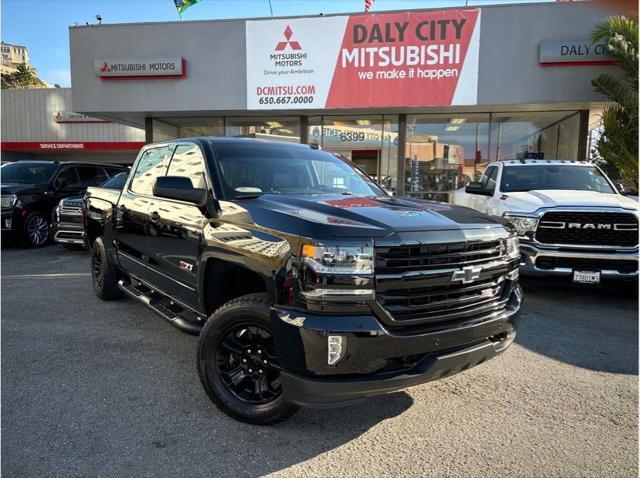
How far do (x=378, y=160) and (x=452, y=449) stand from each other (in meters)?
12.9

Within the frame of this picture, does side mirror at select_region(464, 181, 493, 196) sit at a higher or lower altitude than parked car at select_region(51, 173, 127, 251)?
higher

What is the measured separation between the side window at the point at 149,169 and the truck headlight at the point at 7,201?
6309mm

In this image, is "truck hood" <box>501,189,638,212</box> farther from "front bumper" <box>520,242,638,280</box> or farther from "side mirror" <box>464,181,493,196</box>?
"front bumper" <box>520,242,638,280</box>

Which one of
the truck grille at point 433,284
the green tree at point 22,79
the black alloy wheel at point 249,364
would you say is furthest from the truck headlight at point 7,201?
the green tree at point 22,79

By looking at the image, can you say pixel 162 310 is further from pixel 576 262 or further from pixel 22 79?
pixel 22 79

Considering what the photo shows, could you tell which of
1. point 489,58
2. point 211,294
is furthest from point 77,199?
point 489,58

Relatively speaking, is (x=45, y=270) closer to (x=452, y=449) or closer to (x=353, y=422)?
(x=353, y=422)

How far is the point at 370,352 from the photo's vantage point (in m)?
2.48

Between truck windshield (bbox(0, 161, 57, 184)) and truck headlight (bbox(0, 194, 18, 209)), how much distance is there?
867 mm

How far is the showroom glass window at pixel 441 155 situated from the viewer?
14.5m

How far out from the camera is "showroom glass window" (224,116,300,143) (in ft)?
49.4

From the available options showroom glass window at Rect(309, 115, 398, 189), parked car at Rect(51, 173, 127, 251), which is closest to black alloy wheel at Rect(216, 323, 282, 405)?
parked car at Rect(51, 173, 127, 251)

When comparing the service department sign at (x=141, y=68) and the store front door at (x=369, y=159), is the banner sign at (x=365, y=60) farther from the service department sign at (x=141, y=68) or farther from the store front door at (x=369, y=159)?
the store front door at (x=369, y=159)

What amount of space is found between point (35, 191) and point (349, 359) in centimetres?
997
